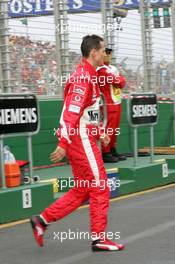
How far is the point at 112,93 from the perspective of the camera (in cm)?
→ 1116

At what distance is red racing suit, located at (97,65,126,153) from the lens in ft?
35.8

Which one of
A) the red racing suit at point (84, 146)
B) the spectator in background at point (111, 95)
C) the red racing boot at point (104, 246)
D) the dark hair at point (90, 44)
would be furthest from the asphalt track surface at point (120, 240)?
the spectator in background at point (111, 95)

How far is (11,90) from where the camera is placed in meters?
10.2

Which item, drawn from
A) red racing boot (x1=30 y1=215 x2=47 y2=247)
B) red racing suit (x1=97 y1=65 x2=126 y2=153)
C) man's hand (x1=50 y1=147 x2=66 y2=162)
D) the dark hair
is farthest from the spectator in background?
man's hand (x1=50 y1=147 x2=66 y2=162)

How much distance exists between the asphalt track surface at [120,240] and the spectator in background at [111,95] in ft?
8.23

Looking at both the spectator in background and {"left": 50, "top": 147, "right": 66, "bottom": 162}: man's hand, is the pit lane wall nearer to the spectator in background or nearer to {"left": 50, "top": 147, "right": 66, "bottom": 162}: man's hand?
the spectator in background

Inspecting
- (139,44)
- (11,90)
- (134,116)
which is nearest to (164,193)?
(134,116)

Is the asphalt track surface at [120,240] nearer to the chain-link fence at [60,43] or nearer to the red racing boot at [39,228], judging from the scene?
the red racing boot at [39,228]

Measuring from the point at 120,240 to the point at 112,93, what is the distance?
476 centimetres

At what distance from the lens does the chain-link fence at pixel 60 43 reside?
34.2ft

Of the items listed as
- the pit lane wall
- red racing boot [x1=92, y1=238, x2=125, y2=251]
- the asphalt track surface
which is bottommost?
the asphalt track surface

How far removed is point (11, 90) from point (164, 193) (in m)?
2.72

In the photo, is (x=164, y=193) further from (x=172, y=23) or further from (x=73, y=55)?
(x=172, y=23)

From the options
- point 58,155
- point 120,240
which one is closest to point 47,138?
point 120,240
